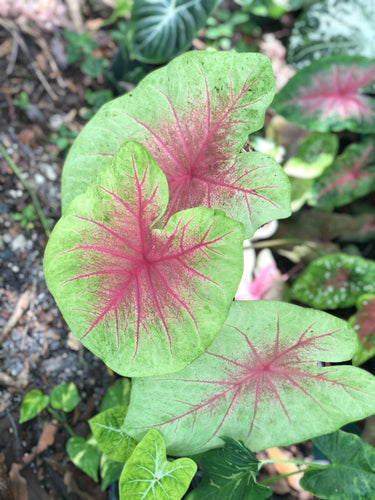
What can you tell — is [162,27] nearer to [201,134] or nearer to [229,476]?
[201,134]

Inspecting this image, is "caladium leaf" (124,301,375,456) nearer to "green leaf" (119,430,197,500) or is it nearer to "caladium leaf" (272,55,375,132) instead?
"green leaf" (119,430,197,500)

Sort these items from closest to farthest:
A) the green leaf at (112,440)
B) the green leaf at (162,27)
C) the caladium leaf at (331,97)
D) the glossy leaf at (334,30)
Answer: the green leaf at (112,440) → the green leaf at (162,27) → the caladium leaf at (331,97) → the glossy leaf at (334,30)

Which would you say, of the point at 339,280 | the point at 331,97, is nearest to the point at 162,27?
the point at 331,97

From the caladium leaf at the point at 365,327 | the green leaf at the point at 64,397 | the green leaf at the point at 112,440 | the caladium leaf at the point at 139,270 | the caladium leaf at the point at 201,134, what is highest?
the caladium leaf at the point at 201,134

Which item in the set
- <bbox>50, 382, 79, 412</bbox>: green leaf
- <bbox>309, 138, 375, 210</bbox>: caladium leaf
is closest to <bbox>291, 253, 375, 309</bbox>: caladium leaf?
<bbox>309, 138, 375, 210</bbox>: caladium leaf

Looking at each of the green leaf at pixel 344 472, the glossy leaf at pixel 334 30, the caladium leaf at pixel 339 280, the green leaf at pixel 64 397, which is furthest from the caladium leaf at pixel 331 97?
the green leaf at pixel 64 397

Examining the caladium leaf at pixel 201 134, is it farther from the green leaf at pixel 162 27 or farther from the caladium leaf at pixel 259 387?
the green leaf at pixel 162 27

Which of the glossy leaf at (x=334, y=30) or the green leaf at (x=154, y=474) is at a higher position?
the glossy leaf at (x=334, y=30)
